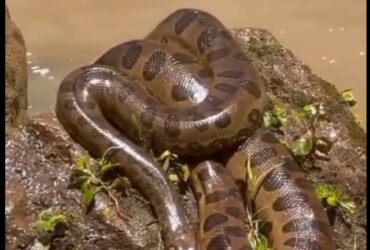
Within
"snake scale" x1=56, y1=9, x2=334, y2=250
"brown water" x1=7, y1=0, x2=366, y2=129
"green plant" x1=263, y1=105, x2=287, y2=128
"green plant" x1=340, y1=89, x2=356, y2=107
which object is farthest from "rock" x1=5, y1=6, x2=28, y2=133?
"brown water" x1=7, y1=0, x2=366, y2=129

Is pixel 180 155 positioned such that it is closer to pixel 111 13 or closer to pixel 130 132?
pixel 130 132

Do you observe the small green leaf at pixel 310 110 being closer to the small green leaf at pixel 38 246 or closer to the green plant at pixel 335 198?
the green plant at pixel 335 198

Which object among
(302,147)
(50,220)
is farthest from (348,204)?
(50,220)

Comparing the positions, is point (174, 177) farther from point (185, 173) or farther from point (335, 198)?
point (335, 198)

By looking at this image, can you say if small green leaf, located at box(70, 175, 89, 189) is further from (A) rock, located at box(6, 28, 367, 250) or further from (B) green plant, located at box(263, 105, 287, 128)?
(B) green plant, located at box(263, 105, 287, 128)

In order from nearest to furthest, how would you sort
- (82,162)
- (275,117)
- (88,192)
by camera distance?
(88,192)
(82,162)
(275,117)

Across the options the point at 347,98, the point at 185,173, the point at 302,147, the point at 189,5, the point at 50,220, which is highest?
the point at 347,98

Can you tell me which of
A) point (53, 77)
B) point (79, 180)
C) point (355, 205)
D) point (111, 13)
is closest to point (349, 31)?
point (111, 13)
